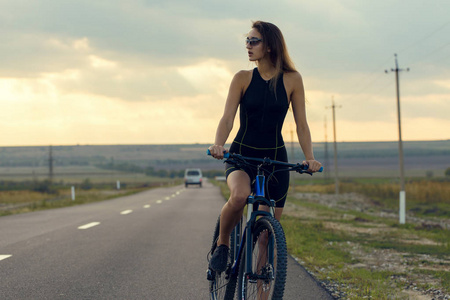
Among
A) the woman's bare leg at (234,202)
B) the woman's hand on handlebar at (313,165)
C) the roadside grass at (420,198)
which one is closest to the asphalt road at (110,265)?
the woman's bare leg at (234,202)

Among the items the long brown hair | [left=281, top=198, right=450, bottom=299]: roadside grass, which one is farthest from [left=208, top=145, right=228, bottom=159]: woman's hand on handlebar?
[left=281, top=198, right=450, bottom=299]: roadside grass

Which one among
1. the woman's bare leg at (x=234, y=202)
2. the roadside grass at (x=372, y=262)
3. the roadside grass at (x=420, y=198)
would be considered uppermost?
the woman's bare leg at (x=234, y=202)

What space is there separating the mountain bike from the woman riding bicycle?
89 millimetres

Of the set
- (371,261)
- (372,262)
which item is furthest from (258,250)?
(371,261)

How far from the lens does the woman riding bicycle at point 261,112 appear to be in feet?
12.9

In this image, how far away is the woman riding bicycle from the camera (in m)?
3.93

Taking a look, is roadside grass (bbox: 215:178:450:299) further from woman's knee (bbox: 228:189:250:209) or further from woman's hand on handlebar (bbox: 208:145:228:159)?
woman's hand on handlebar (bbox: 208:145:228:159)

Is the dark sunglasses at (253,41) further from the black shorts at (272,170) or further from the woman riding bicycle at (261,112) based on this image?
the black shorts at (272,170)

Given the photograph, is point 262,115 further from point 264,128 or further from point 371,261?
point 371,261

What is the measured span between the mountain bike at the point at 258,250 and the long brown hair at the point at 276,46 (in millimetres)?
725

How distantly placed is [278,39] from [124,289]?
9.57 feet

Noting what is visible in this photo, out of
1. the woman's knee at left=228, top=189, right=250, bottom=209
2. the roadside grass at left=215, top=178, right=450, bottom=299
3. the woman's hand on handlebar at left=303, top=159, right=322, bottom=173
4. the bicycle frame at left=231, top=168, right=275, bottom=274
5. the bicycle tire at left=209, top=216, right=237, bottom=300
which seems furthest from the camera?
the roadside grass at left=215, top=178, right=450, bottom=299

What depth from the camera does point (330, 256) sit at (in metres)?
8.48

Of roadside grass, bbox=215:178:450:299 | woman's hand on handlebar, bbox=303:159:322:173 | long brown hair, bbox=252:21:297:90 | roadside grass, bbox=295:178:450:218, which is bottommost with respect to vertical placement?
roadside grass, bbox=295:178:450:218
